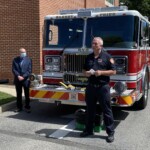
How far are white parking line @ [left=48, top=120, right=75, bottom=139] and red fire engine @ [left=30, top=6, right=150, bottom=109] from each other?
47 centimetres

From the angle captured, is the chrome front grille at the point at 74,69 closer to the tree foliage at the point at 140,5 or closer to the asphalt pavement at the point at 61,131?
the asphalt pavement at the point at 61,131

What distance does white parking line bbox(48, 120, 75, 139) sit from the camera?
661cm

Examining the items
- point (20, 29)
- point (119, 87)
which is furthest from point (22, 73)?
point (20, 29)

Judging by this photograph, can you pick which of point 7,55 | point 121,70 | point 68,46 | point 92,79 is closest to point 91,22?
point 68,46

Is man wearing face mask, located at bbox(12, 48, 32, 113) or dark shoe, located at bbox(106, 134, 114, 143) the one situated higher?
man wearing face mask, located at bbox(12, 48, 32, 113)

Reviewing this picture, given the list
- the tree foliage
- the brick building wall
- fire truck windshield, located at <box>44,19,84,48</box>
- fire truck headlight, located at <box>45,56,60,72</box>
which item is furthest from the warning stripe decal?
the tree foliage

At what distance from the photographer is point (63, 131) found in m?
6.97

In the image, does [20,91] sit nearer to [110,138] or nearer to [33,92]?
[33,92]

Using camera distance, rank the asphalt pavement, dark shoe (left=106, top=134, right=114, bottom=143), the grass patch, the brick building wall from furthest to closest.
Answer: the brick building wall
the grass patch
dark shoe (left=106, top=134, right=114, bottom=143)
the asphalt pavement

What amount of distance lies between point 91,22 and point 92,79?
6.71 feet

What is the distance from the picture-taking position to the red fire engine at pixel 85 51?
7.50 m

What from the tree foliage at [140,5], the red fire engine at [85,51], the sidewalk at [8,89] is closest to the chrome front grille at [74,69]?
the red fire engine at [85,51]

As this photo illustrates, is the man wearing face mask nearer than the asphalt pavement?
No

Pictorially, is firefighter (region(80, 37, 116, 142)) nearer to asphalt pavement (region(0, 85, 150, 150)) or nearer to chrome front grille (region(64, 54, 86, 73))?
asphalt pavement (region(0, 85, 150, 150))
